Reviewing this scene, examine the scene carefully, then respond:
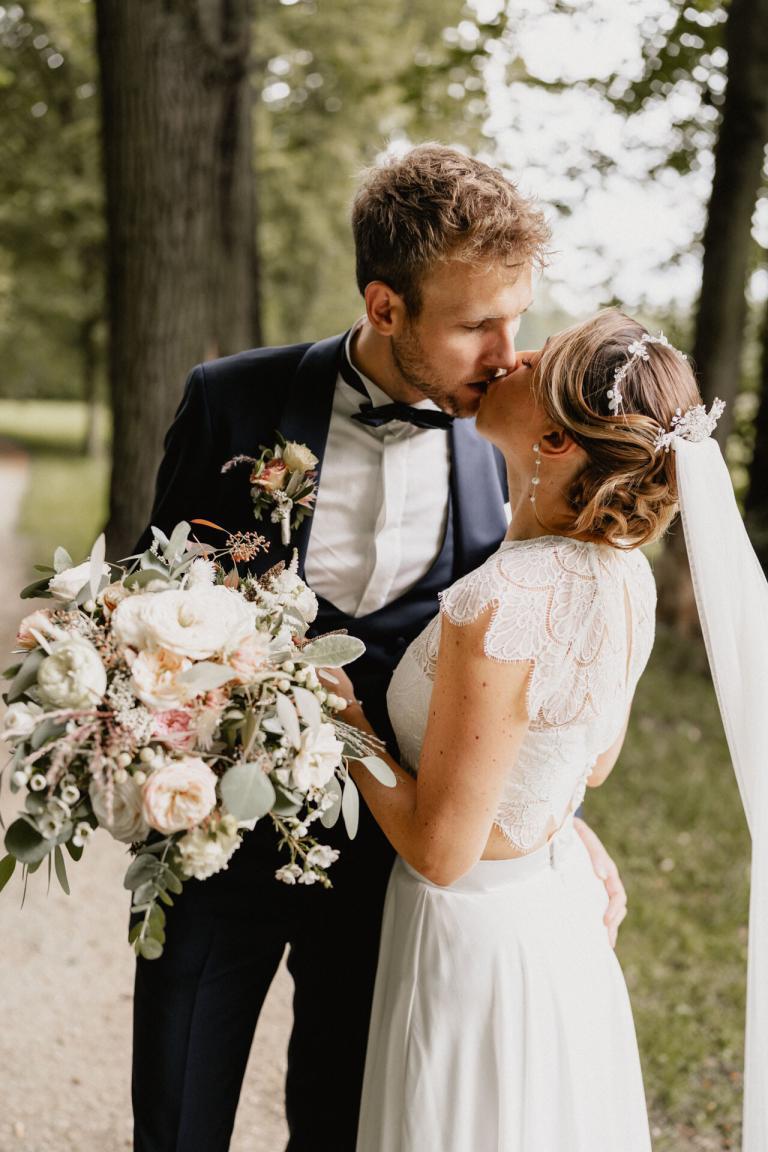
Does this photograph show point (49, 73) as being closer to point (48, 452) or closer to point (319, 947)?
point (48, 452)

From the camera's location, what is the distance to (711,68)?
841cm

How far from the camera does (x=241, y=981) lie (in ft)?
7.74

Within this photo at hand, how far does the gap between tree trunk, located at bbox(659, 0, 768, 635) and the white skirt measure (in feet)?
20.6

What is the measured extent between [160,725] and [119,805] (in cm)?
14

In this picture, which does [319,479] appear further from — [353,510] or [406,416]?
[406,416]

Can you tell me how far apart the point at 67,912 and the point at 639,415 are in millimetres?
3928

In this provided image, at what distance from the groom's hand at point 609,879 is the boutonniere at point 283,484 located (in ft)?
3.38

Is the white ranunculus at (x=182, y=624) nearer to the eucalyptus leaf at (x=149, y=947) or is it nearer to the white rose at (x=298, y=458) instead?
the eucalyptus leaf at (x=149, y=947)

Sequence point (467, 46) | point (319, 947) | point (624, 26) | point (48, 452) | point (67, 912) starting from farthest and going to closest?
point (48, 452) < point (467, 46) < point (624, 26) < point (67, 912) < point (319, 947)

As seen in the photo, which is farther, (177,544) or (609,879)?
(609,879)

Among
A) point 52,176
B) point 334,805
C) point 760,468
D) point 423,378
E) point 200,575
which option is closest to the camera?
point 200,575

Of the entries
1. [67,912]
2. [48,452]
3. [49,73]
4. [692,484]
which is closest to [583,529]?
[692,484]

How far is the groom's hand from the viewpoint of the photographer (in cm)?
236

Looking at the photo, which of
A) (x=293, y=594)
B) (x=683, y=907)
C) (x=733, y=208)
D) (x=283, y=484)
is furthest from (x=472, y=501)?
(x=733, y=208)
